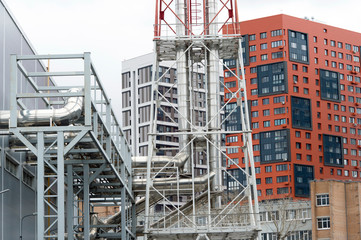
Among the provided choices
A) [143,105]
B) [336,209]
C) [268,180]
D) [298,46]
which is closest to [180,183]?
[336,209]

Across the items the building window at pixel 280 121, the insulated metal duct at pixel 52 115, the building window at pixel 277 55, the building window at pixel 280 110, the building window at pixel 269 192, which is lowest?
the insulated metal duct at pixel 52 115

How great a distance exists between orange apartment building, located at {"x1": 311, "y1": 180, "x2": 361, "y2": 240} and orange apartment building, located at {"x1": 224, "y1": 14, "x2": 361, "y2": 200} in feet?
131

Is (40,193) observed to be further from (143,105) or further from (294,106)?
(143,105)

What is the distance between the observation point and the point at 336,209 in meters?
95.3

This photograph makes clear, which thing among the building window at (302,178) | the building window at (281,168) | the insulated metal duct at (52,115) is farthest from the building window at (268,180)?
the insulated metal duct at (52,115)

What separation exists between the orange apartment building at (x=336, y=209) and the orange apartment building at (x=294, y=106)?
39885 mm

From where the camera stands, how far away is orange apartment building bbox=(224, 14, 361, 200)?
467 ft

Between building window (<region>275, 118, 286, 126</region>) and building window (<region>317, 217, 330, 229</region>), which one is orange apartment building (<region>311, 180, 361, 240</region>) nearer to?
building window (<region>317, 217, 330, 229</region>)

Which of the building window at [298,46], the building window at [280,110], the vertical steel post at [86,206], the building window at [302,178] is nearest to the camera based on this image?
the vertical steel post at [86,206]

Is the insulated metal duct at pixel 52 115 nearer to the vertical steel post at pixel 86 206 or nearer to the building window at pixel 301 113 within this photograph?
the vertical steel post at pixel 86 206

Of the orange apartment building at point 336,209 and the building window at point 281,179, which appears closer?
the orange apartment building at point 336,209

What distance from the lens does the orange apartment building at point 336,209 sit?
311 ft

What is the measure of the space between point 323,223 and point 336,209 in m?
3.42

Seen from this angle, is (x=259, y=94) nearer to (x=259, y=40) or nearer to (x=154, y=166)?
(x=259, y=40)
